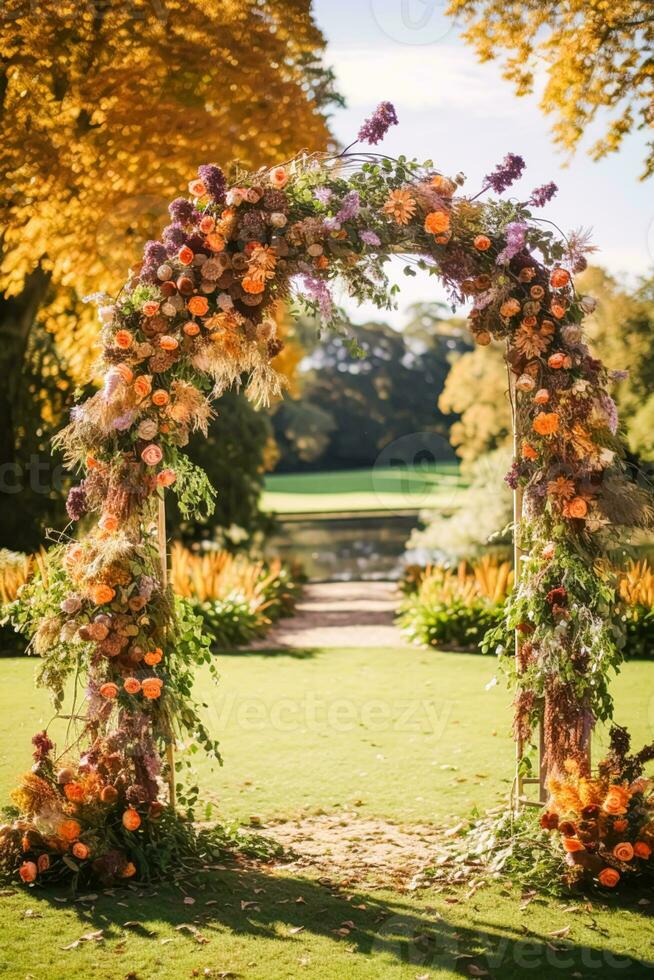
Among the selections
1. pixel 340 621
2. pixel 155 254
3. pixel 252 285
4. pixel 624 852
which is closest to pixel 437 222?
pixel 252 285

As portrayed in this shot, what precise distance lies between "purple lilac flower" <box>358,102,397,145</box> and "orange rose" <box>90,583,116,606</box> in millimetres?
2556

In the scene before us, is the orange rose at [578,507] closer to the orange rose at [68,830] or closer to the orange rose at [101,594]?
the orange rose at [101,594]

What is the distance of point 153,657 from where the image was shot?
4.64 metres

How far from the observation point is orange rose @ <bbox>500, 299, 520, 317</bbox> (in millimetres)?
4660

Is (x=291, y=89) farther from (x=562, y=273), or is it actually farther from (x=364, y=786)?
(x=364, y=786)

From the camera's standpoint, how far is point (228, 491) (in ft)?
50.6

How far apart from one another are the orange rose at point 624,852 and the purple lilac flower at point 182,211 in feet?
11.8

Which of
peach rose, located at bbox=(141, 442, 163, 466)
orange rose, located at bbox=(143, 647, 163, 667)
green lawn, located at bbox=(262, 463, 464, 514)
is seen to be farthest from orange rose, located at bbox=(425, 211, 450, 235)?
green lawn, located at bbox=(262, 463, 464, 514)

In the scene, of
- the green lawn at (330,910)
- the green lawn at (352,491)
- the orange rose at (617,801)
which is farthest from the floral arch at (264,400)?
the green lawn at (352,491)

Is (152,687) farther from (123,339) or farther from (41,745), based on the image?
(123,339)

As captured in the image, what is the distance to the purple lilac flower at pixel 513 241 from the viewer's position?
4609 mm

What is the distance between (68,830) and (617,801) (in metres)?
2.54

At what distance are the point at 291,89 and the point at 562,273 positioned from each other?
22.1 ft

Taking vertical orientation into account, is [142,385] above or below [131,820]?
above
